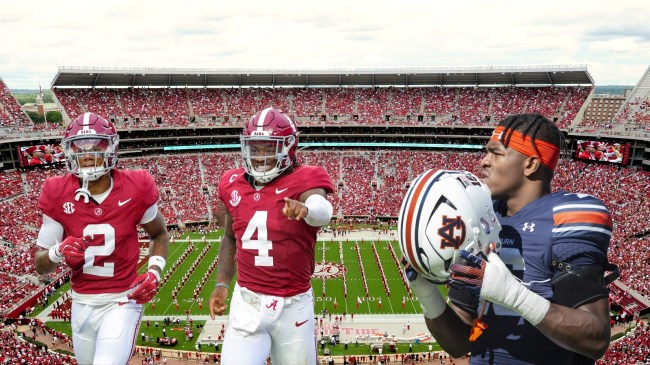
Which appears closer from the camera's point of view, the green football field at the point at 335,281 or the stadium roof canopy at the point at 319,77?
the green football field at the point at 335,281

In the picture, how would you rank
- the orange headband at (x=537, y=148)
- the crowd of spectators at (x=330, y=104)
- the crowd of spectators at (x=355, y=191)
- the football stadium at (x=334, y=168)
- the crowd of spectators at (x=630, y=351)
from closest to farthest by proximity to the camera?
1. the orange headband at (x=537, y=148)
2. the crowd of spectators at (x=630, y=351)
3. the football stadium at (x=334, y=168)
4. the crowd of spectators at (x=355, y=191)
5. the crowd of spectators at (x=330, y=104)

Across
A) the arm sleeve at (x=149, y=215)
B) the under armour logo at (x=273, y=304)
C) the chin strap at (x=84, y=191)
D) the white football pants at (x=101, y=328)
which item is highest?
the chin strap at (x=84, y=191)

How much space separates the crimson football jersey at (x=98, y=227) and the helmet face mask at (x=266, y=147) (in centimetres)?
134

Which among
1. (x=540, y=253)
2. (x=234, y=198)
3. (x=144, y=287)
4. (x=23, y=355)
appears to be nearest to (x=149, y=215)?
(x=144, y=287)

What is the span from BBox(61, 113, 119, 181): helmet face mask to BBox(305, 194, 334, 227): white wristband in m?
2.01

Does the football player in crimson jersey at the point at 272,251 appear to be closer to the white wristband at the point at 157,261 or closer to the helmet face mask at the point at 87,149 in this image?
the white wristband at the point at 157,261

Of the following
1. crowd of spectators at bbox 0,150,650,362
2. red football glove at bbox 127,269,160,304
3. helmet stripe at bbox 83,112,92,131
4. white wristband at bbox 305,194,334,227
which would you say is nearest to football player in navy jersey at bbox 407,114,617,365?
white wristband at bbox 305,194,334,227

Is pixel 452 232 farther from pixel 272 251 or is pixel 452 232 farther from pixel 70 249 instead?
pixel 70 249

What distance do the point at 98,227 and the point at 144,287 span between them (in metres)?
0.68

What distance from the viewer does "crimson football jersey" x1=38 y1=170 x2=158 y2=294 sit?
4.00 meters

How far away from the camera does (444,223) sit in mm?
2557

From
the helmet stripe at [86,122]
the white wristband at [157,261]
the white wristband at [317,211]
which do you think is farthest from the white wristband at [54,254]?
the white wristband at [317,211]

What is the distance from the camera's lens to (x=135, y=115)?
134 ft

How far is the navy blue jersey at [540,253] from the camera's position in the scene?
2545 millimetres
